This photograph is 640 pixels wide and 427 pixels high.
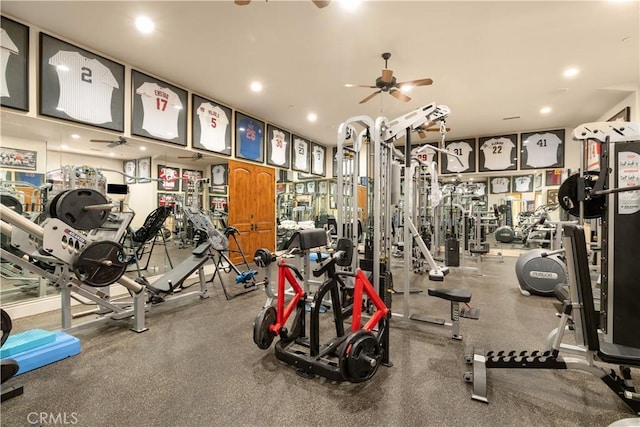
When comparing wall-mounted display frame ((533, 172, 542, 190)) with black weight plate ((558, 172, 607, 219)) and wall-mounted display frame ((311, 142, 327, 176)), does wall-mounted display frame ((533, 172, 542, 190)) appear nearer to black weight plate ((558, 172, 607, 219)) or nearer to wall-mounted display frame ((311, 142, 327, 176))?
wall-mounted display frame ((311, 142, 327, 176))

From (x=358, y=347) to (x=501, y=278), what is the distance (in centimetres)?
465

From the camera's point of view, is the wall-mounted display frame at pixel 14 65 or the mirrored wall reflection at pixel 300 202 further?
the mirrored wall reflection at pixel 300 202

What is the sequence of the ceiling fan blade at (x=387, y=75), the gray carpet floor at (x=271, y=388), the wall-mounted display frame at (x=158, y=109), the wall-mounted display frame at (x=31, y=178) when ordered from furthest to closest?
the wall-mounted display frame at (x=158, y=109)
the ceiling fan blade at (x=387, y=75)
the wall-mounted display frame at (x=31, y=178)
the gray carpet floor at (x=271, y=388)

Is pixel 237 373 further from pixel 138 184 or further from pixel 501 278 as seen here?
pixel 501 278

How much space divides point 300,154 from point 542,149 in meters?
6.34

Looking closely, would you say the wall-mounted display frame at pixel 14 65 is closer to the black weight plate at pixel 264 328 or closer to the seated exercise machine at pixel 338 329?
the seated exercise machine at pixel 338 329

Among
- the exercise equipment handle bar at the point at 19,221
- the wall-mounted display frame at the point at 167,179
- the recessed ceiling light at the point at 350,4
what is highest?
the recessed ceiling light at the point at 350,4

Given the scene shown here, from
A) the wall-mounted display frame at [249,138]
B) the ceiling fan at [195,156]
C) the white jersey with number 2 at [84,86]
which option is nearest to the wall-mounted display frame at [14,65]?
the white jersey with number 2 at [84,86]

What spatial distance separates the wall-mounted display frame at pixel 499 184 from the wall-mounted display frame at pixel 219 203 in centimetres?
777

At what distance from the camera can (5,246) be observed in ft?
12.0

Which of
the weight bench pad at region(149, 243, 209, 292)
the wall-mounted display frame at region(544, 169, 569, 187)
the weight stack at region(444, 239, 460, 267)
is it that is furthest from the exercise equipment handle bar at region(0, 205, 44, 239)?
the wall-mounted display frame at region(544, 169, 569, 187)

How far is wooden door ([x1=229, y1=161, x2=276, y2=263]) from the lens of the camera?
6.14 meters

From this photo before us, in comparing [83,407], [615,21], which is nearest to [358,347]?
[83,407]

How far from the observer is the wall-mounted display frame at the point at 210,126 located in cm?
530
